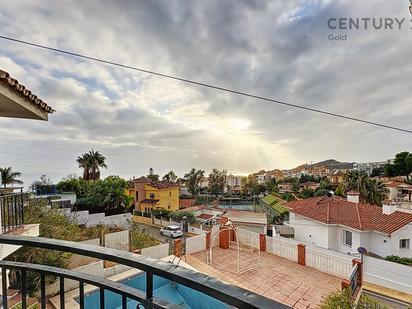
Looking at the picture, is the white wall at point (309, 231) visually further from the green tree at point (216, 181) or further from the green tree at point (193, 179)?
the green tree at point (216, 181)

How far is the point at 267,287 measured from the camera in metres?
8.00

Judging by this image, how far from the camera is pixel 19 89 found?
98.7 inches

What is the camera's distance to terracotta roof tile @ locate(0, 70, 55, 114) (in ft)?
7.40

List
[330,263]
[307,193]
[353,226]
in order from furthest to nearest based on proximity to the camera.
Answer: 1. [307,193]
2. [353,226]
3. [330,263]

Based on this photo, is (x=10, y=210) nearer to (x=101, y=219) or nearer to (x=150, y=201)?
(x=101, y=219)

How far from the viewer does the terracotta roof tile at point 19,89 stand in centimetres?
226

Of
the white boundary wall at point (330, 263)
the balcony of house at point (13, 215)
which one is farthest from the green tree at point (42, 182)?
the white boundary wall at point (330, 263)

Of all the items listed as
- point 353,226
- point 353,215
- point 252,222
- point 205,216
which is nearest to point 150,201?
point 205,216

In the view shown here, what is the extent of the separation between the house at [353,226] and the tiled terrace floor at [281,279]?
4445 mm

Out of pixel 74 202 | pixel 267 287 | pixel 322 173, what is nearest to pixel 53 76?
pixel 267 287

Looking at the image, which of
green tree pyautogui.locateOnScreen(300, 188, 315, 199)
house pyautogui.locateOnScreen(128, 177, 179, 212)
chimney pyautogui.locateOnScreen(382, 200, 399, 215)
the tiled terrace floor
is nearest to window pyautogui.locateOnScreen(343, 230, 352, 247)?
chimney pyautogui.locateOnScreen(382, 200, 399, 215)

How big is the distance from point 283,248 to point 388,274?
3804mm

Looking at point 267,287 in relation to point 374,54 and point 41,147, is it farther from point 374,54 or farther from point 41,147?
point 41,147

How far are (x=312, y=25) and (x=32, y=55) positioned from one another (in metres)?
6.91
